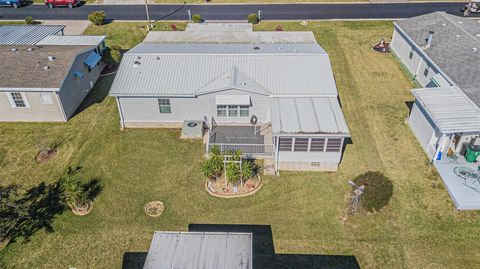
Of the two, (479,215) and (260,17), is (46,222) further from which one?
(260,17)

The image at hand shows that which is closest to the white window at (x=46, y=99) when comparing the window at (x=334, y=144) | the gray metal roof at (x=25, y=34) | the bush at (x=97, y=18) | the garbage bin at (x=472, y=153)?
the gray metal roof at (x=25, y=34)

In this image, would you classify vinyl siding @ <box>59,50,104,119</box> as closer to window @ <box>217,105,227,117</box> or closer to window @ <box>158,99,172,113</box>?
window @ <box>158,99,172,113</box>

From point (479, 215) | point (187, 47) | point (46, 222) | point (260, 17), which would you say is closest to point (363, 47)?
point (260, 17)

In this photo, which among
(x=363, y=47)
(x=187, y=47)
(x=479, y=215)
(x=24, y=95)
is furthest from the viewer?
(x=363, y=47)

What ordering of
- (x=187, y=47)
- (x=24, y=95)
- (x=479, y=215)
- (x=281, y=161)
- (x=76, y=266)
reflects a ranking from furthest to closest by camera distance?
(x=187, y=47) → (x=24, y=95) → (x=281, y=161) → (x=479, y=215) → (x=76, y=266)

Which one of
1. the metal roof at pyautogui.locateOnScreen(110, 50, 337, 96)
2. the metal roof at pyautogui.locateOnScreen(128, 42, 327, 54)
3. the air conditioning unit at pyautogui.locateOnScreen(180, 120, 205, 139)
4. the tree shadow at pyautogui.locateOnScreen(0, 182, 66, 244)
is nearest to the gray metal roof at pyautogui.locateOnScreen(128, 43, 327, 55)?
the metal roof at pyautogui.locateOnScreen(128, 42, 327, 54)

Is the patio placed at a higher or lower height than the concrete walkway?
lower

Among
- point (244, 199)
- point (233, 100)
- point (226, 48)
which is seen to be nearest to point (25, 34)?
point (226, 48)

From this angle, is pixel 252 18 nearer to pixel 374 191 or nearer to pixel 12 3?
pixel 374 191
